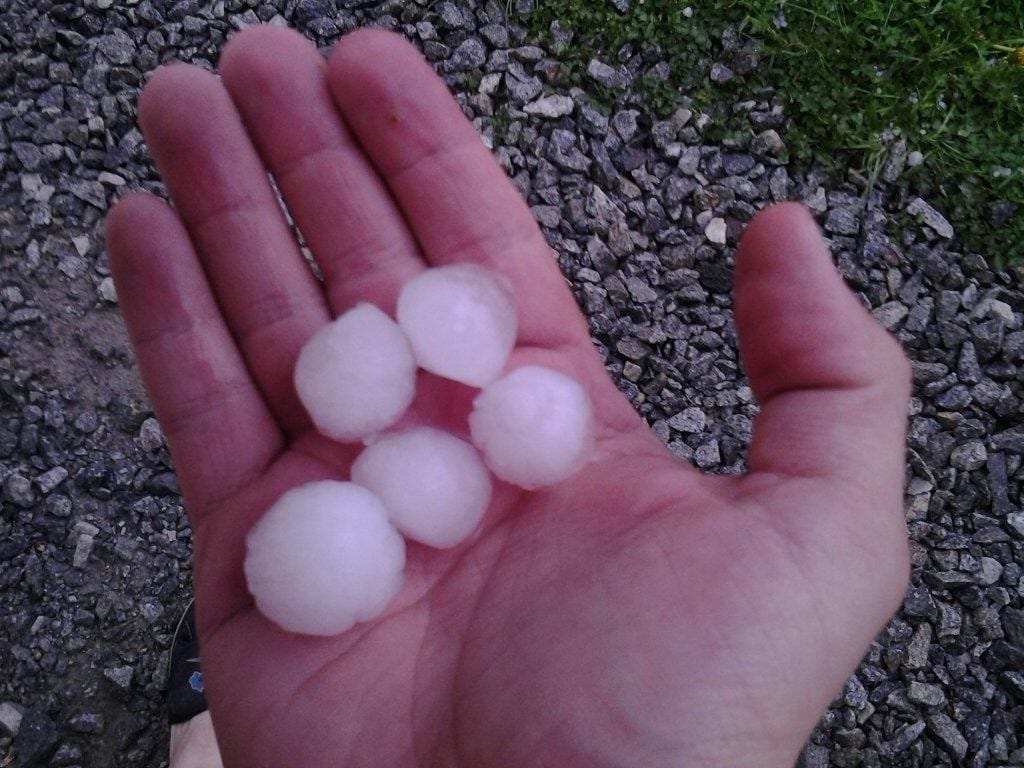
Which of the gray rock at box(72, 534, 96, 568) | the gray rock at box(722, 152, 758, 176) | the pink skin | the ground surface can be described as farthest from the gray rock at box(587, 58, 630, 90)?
the gray rock at box(72, 534, 96, 568)

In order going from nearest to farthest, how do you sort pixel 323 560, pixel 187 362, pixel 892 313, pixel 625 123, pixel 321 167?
1. pixel 323 560
2. pixel 187 362
3. pixel 321 167
4. pixel 892 313
5. pixel 625 123

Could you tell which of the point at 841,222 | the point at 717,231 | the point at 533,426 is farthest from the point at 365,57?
the point at 841,222

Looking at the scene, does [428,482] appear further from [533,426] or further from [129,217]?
[129,217]

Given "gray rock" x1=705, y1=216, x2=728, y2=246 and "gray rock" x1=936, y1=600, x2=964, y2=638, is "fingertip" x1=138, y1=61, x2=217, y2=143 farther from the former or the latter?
"gray rock" x1=936, y1=600, x2=964, y2=638

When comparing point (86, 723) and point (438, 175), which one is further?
point (86, 723)

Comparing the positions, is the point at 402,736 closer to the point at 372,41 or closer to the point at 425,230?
the point at 425,230

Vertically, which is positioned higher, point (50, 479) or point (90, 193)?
point (90, 193)

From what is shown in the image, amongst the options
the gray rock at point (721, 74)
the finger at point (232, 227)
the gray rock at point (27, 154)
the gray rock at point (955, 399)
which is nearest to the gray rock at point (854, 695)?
the gray rock at point (955, 399)
